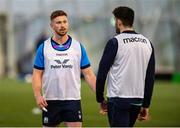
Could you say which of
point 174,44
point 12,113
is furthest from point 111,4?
point 12,113

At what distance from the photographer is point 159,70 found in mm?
38375

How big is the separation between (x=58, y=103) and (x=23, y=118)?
23.8ft

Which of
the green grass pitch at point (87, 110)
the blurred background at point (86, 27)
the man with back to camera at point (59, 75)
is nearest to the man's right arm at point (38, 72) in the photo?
the man with back to camera at point (59, 75)

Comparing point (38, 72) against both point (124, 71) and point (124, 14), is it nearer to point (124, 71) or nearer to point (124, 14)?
point (124, 71)

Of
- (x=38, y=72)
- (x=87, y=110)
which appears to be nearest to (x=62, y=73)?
(x=38, y=72)

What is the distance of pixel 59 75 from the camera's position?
884 centimetres

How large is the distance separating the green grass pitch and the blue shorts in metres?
5.56

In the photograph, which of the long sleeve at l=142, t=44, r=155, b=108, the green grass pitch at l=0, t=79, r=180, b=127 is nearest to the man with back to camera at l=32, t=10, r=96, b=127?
the long sleeve at l=142, t=44, r=155, b=108

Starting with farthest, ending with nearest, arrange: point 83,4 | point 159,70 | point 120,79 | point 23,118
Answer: point 83,4 < point 159,70 < point 23,118 < point 120,79

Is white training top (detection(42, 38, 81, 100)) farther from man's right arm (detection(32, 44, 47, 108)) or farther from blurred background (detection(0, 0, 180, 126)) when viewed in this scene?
blurred background (detection(0, 0, 180, 126))

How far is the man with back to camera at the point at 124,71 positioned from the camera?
26.4 feet

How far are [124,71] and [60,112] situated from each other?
4.14 ft

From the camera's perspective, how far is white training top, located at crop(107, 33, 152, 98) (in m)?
8.06

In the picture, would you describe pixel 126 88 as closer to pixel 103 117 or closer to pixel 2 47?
pixel 103 117
